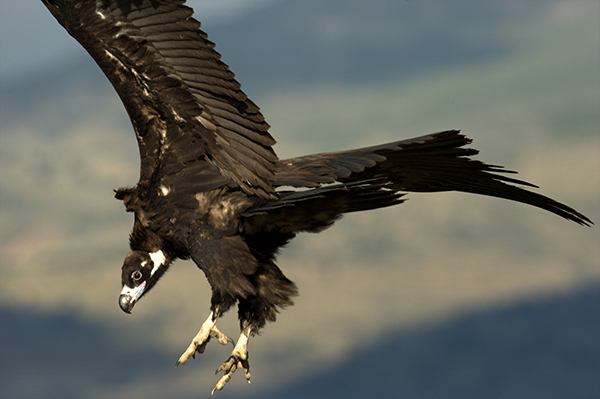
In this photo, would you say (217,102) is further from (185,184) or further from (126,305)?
(126,305)

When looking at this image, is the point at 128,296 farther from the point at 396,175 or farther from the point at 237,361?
the point at 396,175

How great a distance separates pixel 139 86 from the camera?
601cm

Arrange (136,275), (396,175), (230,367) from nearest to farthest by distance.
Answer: (230,367) < (136,275) < (396,175)

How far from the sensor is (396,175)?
7.10m

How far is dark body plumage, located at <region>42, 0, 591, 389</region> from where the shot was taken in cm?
585

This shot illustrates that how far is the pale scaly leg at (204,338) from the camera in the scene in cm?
635

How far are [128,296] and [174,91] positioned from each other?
1901 millimetres

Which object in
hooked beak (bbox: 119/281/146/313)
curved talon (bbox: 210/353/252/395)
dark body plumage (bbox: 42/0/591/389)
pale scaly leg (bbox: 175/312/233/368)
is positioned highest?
dark body plumage (bbox: 42/0/591/389)

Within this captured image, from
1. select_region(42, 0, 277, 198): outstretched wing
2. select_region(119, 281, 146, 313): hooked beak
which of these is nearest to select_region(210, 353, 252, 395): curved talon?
select_region(119, 281, 146, 313): hooked beak

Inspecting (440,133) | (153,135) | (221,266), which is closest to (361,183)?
(440,133)

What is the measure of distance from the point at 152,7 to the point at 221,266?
1917mm

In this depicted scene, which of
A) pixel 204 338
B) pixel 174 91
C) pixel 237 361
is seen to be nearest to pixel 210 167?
pixel 174 91

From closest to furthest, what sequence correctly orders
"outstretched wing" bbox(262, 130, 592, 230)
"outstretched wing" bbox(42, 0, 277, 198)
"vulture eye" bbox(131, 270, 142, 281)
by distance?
"outstretched wing" bbox(42, 0, 277, 198)
"outstretched wing" bbox(262, 130, 592, 230)
"vulture eye" bbox(131, 270, 142, 281)

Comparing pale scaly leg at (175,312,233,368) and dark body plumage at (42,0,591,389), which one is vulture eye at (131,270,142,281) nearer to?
dark body plumage at (42,0,591,389)
